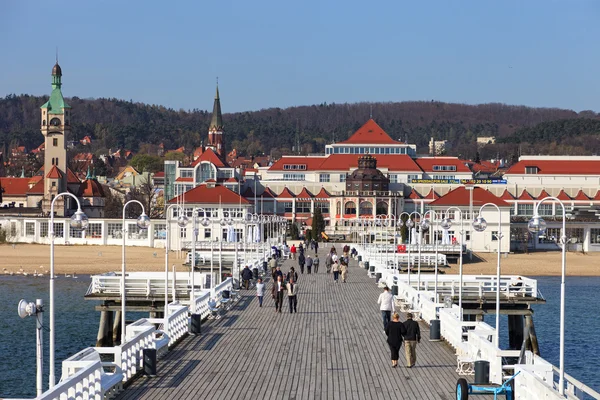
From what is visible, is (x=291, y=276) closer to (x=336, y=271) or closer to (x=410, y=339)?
(x=336, y=271)

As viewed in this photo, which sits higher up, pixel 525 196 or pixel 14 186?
pixel 14 186

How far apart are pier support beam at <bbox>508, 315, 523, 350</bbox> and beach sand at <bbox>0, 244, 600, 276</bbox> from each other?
31.0m

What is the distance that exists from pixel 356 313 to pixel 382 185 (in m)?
93.7

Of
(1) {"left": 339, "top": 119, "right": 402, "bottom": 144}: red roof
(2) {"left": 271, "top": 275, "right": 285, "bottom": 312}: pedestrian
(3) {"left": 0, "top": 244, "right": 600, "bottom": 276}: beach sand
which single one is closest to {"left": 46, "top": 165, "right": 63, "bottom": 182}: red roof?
(3) {"left": 0, "top": 244, "right": 600, "bottom": 276}: beach sand

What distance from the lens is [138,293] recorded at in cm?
3994

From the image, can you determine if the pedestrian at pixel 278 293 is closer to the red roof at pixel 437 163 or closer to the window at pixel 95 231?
the window at pixel 95 231

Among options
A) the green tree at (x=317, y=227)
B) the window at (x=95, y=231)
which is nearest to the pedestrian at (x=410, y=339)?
the green tree at (x=317, y=227)

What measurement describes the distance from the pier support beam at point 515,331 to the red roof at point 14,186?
4400 inches

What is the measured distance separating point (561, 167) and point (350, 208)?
85.2 ft

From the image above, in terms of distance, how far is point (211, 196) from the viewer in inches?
4422

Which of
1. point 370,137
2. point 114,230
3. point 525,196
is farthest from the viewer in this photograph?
point 370,137

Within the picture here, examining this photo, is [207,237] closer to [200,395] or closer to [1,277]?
[1,277]

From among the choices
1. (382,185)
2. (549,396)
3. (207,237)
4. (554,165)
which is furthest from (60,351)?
(554,165)

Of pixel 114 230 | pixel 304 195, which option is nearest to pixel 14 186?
pixel 304 195
